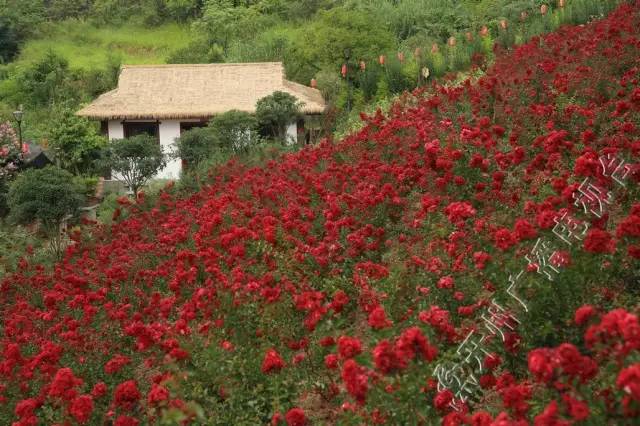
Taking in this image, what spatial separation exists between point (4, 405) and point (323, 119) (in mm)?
15391

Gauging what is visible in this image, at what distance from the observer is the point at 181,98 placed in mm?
21172

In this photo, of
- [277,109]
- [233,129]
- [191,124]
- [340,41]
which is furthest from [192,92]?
[233,129]

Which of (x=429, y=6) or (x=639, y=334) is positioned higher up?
(x=639, y=334)

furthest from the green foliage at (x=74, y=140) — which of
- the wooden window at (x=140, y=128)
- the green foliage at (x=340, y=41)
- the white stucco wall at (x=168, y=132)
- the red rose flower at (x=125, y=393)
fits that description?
the red rose flower at (x=125, y=393)

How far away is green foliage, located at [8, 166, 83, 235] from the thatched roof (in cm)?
854

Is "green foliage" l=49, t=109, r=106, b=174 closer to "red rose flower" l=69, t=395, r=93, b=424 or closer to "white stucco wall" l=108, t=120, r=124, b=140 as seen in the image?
"white stucco wall" l=108, t=120, r=124, b=140

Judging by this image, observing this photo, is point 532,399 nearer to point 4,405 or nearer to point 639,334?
point 639,334

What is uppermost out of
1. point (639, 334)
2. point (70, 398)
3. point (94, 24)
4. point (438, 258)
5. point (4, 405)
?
point (639, 334)

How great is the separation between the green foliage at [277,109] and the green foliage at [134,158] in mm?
3578

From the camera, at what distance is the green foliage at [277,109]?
59.4 ft

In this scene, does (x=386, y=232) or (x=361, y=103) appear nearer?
(x=386, y=232)

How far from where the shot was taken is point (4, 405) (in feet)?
15.8

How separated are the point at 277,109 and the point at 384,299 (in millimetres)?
14192

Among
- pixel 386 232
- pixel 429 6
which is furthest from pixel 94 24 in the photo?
pixel 386 232
